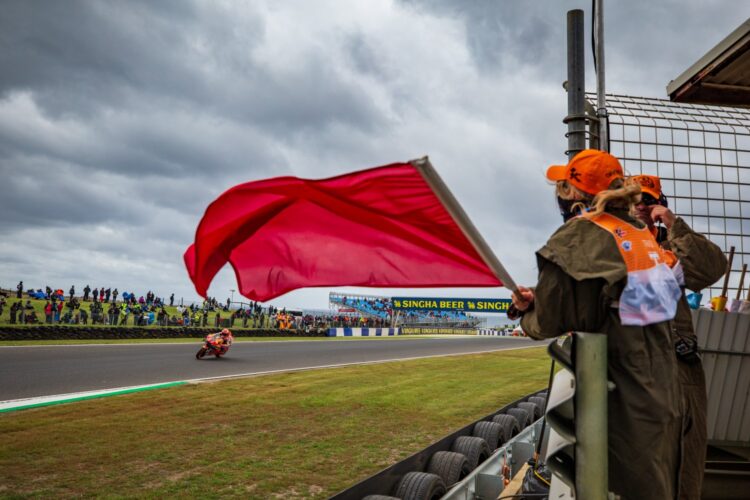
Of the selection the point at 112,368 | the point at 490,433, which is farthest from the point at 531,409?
the point at 112,368

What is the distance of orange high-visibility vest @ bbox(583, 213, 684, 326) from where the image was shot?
1.84 m

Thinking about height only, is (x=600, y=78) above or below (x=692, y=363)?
above

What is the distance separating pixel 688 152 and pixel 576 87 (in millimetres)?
1779

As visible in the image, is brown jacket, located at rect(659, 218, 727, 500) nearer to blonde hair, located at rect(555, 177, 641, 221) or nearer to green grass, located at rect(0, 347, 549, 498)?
blonde hair, located at rect(555, 177, 641, 221)

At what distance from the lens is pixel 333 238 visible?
296 centimetres

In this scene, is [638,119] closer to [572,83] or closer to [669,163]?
[669,163]

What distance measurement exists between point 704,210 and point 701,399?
113 inches

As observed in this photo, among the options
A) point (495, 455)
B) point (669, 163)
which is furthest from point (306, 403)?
point (669, 163)

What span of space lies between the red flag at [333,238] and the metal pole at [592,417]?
2.39 feet

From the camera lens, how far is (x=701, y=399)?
7.89 feet

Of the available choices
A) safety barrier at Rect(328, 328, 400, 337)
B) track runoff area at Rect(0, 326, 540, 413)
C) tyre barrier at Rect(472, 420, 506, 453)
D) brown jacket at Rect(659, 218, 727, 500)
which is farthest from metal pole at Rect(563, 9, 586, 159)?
safety barrier at Rect(328, 328, 400, 337)

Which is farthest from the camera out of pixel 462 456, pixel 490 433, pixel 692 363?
pixel 490 433

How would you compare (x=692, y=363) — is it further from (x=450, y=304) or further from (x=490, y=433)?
(x=450, y=304)

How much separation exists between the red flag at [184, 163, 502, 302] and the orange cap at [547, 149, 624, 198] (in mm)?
591
